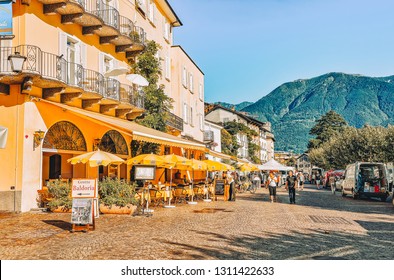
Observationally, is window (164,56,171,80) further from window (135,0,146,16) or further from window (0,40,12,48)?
window (0,40,12,48)

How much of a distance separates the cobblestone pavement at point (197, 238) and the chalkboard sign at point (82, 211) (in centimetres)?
37

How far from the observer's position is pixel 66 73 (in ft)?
60.1

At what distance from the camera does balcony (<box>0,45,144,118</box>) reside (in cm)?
1620

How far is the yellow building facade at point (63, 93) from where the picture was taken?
1641 cm

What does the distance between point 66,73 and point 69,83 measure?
42 cm

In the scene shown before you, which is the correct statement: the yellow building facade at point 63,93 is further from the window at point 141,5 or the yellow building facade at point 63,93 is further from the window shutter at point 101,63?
the window at point 141,5

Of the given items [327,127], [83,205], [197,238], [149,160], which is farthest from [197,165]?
[327,127]

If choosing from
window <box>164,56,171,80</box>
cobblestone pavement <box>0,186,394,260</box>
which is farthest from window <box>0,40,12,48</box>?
window <box>164,56,171,80</box>

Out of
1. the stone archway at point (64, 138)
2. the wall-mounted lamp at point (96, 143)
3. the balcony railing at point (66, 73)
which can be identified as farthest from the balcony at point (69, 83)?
the wall-mounted lamp at point (96, 143)

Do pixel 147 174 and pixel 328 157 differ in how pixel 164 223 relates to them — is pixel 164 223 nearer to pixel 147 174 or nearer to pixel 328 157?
pixel 147 174

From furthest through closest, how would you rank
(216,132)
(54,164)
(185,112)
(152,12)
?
1. (216,132)
2. (185,112)
3. (152,12)
4. (54,164)

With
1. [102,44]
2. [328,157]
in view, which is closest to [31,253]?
[102,44]

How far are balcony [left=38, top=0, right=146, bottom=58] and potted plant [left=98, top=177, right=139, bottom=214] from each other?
721 cm

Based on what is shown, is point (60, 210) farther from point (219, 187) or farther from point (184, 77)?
point (184, 77)
